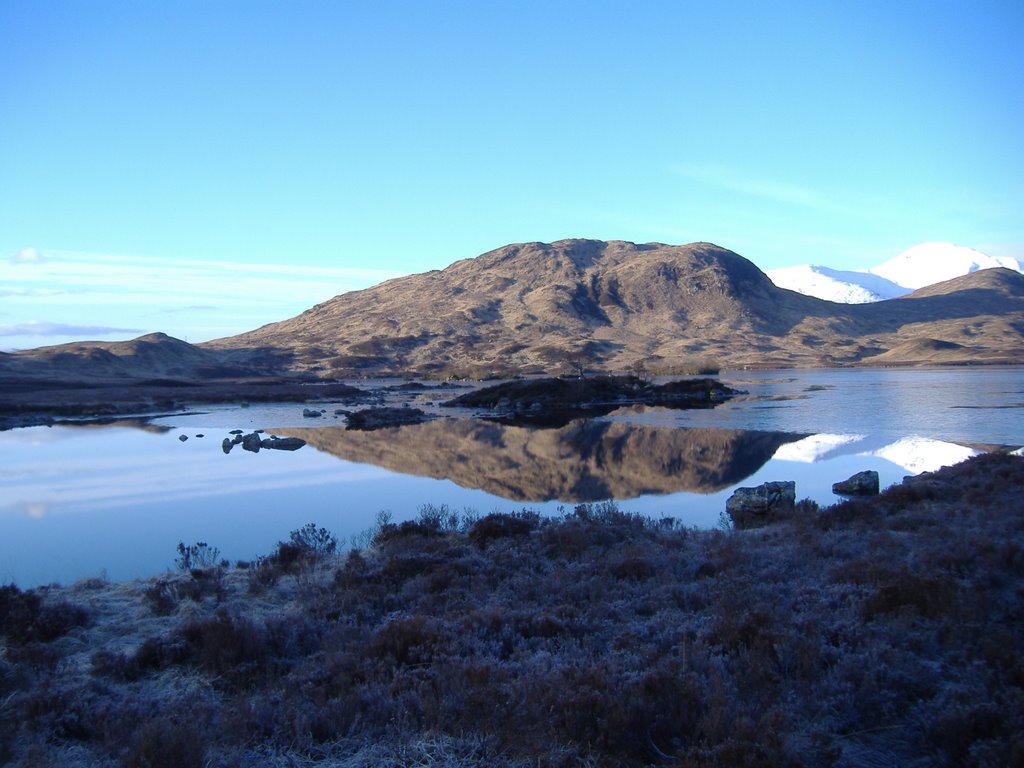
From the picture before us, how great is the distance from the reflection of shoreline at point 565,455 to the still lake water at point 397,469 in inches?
3.7

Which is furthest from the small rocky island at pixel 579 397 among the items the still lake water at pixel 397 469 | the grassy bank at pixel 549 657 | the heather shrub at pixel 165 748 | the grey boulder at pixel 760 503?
the heather shrub at pixel 165 748

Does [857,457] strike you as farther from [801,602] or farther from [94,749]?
[94,749]

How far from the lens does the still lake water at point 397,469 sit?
1798cm

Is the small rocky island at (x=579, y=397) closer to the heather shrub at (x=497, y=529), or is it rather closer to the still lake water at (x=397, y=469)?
the still lake water at (x=397, y=469)

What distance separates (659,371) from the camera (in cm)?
10575

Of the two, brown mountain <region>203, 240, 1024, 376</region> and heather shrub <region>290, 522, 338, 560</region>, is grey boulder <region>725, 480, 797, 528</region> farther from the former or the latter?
brown mountain <region>203, 240, 1024, 376</region>

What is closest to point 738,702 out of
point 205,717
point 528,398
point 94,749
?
point 205,717

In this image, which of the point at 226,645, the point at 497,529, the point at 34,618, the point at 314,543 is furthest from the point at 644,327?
the point at 226,645

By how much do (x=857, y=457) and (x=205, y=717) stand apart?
24698mm

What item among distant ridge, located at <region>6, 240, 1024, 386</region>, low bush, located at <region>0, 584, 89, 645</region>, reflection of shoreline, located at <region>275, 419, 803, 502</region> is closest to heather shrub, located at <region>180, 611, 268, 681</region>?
low bush, located at <region>0, 584, 89, 645</region>

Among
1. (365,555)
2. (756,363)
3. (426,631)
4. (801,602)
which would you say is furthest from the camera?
(756,363)

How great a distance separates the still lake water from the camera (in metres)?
18.0

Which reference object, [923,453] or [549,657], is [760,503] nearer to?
[549,657]

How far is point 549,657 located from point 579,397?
5184 cm
